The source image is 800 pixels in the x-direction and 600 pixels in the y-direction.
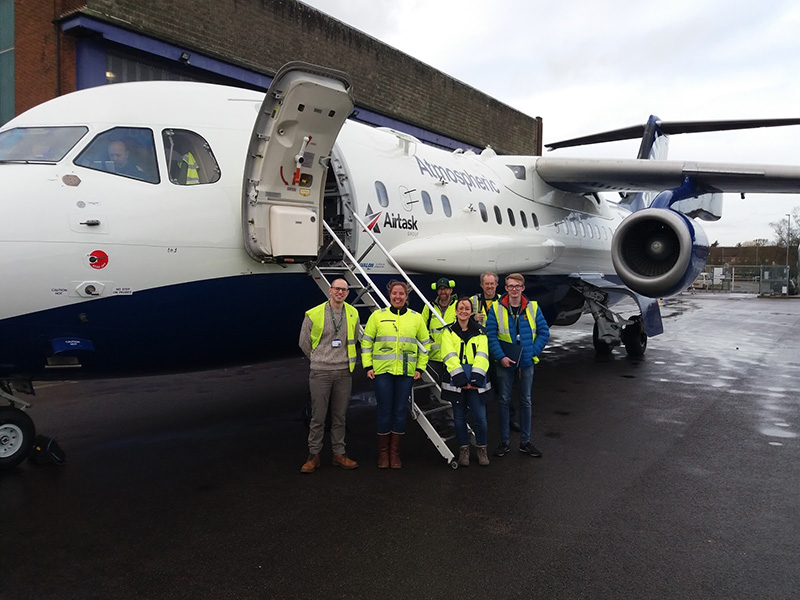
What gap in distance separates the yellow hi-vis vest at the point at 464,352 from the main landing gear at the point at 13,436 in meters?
3.94

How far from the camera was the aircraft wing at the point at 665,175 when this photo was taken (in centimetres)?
1017

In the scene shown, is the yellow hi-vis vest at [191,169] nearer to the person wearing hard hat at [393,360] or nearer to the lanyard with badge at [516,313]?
the person wearing hard hat at [393,360]

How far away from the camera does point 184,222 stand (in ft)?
18.2

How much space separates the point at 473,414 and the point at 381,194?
2.86 metres

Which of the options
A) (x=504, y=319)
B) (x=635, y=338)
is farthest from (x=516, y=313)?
(x=635, y=338)

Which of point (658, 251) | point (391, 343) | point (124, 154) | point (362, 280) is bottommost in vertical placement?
point (391, 343)

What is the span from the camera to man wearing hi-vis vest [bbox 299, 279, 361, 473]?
586 centimetres

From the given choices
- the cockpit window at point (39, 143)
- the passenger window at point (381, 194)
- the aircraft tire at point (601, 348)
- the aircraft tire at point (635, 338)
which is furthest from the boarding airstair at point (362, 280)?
the aircraft tire at point (635, 338)

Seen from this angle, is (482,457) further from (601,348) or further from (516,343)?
(601,348)

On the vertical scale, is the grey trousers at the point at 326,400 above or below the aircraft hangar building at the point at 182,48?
below

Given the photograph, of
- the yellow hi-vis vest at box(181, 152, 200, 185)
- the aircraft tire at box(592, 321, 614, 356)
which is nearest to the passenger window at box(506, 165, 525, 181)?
the aircraft tire at box(592, 321, 614, 356)

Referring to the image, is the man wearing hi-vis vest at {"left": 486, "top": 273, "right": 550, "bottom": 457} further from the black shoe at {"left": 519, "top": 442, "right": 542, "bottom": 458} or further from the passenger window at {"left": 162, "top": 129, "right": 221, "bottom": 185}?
the passenger window at {"left": 162, "top": 129, "right": 221, "bottom": 185}

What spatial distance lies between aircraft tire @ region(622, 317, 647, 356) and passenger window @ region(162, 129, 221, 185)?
34.3 ft

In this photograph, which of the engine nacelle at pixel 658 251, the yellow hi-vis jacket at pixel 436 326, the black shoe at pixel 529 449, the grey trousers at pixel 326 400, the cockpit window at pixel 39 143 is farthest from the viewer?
the engine nacelle at pixel 658 251
